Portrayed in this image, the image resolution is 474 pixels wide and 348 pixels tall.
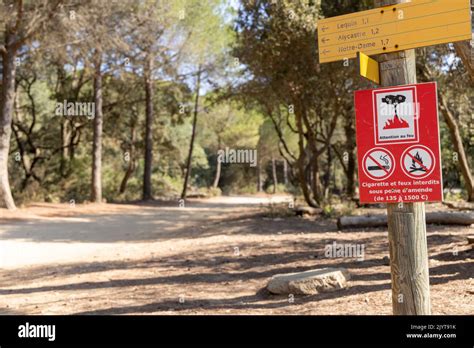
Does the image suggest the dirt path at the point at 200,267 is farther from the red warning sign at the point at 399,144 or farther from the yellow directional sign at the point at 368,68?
the yellow directional sign at the point at 368,68

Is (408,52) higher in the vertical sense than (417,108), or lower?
higher

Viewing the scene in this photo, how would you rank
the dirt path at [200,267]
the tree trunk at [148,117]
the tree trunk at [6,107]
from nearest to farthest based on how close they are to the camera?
the dirt path at [200,267], the tree trunk at [6,107], the tree trunk at [148,117]

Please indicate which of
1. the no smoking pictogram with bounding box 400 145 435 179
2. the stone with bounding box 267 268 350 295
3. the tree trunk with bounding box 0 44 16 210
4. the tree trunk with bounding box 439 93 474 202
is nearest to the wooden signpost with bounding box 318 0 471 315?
the no smoking pictogram with bounding box 400 145 435 179

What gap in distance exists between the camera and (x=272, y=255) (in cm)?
888

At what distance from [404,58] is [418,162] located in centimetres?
80

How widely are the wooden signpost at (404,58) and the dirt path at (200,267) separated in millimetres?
1317

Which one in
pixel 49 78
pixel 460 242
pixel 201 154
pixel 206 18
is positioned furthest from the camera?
pixel 201 154

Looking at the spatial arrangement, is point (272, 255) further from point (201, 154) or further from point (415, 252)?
point (201, 154)

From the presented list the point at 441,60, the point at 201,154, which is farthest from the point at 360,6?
the point at 201,154

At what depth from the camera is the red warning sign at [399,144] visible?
3432 millimetres

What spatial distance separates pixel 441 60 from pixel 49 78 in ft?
74.8

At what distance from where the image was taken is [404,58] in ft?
11.8

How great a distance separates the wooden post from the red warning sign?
129 millimetres

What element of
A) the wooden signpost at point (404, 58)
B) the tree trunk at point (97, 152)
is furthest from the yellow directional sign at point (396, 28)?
the tree trunk at point (97, 152)
